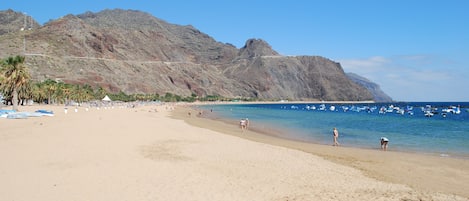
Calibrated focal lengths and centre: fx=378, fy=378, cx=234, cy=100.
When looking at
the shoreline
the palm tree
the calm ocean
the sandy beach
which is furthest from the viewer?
the palm tree

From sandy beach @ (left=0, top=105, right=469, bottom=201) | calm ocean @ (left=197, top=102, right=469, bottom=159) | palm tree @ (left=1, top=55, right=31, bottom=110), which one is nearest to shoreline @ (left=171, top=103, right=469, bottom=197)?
sandy beach @ (left=0, top=105, right=469, bottom=201)

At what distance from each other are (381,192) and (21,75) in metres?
48.2

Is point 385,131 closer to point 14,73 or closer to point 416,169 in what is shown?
point 416,169

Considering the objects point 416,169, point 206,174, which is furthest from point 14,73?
point 416,169

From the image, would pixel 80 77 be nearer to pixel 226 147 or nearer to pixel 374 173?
pixel 226 147

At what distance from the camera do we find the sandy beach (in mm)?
9977

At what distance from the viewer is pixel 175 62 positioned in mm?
194250

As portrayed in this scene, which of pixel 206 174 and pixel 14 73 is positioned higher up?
pixel 14 73

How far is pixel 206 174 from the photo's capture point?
1238cm

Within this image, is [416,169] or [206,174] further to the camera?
[416,169]

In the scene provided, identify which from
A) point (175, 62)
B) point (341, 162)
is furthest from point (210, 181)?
point (175, 62)

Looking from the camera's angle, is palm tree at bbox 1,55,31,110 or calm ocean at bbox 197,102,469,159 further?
palm tree at bbox 1,55,31,110

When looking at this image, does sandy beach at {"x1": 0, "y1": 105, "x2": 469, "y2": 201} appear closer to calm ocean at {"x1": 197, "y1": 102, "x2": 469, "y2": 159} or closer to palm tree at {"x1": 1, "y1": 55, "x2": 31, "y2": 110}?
calm ocean at {"x1": 197, "y1": 102, "x2": 469, "y2": 159}

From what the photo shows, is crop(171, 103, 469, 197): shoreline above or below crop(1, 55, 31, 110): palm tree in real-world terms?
below
